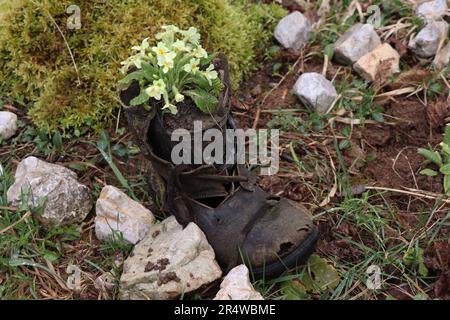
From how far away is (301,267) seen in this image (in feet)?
7.50

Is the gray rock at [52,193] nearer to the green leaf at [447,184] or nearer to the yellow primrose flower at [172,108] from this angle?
the yellow primrose flower at [172,108]

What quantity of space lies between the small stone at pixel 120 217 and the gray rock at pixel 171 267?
126 millimetres

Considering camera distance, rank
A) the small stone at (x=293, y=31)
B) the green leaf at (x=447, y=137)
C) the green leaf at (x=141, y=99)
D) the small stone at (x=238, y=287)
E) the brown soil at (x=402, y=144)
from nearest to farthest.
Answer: the small stone at (x=238, y=287) → the green leaf at (x=141, y=99) → the green leaf at (x=447, y=137) → the brown soil at (x=402, y=144) → the small stone at (x=293, y=31)

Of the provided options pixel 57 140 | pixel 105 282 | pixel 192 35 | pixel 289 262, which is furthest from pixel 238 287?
pixel 57 140

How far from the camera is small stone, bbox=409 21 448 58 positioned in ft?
10.4

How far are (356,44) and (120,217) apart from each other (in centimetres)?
152

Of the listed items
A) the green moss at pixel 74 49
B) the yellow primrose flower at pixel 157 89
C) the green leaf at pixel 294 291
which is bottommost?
the green leaf at pixel 294 291

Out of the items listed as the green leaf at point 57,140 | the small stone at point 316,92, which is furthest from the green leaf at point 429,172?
the green leaf at point 57,140

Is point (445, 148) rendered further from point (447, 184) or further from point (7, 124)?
point (7, 124)

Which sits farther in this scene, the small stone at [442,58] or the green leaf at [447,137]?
the small stone at [442,58]

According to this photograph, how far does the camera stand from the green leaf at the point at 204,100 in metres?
2.19

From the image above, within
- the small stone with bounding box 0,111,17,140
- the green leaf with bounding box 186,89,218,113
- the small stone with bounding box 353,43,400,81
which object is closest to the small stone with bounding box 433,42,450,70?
the small stone with bounding box 353,43,400,81
